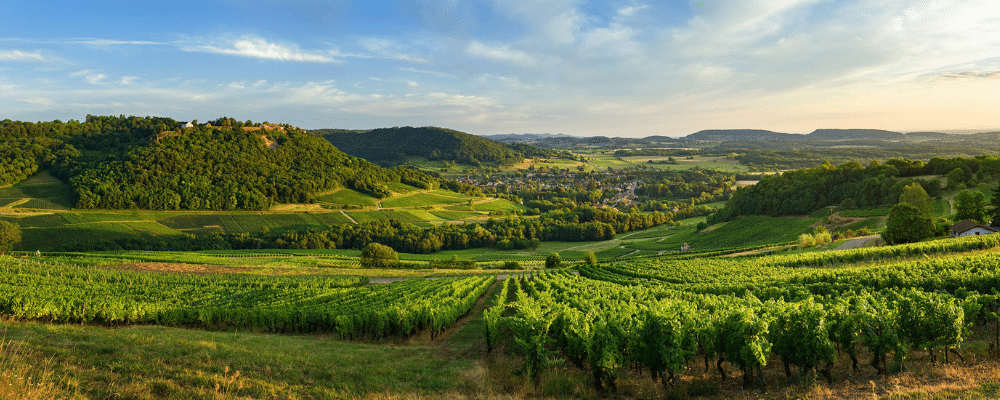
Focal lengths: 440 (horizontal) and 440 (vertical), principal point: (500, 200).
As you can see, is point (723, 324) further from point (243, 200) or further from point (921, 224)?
point (243, 200)

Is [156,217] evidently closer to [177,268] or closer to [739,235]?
[177,268]

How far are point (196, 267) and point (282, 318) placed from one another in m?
38.9

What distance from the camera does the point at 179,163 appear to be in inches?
4860

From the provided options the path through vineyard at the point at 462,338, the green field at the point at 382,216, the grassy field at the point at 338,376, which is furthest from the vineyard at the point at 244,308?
the green field at the point at 382,216

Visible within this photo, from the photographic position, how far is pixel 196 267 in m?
54.6

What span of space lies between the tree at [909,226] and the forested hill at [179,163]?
12669cm

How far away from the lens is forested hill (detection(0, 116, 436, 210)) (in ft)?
358

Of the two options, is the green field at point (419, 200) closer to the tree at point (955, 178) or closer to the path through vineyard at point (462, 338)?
the path through vineyard at point (462, 338)

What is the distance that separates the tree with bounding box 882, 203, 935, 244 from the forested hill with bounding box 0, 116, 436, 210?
126690 mm

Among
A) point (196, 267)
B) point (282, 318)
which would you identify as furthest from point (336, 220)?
point (282, 318)

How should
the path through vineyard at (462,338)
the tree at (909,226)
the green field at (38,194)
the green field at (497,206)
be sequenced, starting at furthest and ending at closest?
the green field at (497,206) → the green field at (38,194) → the tree at (909,226) → the path through vineyard at (462,338)

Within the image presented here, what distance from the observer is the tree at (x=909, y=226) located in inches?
2110

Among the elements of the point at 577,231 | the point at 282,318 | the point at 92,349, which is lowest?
the point at 577,231

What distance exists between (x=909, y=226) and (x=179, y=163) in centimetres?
15698
